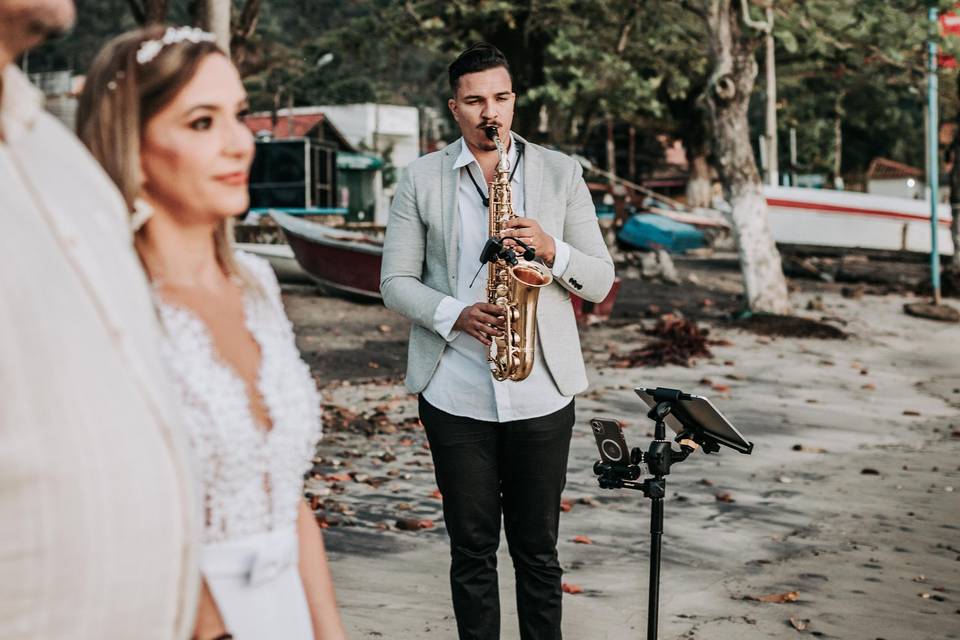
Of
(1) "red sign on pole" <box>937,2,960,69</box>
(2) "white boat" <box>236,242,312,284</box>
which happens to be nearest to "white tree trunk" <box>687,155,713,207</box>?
(2) "white boat" <box>236,242,312,284</box>

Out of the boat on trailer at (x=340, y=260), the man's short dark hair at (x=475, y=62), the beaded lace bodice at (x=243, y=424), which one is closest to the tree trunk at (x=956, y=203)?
the boat on trailer at (x=340, y=260)

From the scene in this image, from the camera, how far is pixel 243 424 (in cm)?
190

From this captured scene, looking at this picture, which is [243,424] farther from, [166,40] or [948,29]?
[948,29]

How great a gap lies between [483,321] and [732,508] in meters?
4.29

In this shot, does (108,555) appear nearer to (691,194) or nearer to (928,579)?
(928,579)

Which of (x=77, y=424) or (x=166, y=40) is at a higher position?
(x=166, y=40)

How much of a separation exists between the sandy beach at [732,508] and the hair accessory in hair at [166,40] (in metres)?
3.66

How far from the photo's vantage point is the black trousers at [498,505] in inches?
159

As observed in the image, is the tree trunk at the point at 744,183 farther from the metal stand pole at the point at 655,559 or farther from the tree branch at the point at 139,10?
the metal stand pole at the point at 655,559

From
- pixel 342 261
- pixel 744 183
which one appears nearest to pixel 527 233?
pixel 744 183

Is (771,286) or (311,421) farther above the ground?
(311,421)

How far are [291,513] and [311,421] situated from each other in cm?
16

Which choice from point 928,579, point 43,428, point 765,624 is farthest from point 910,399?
point 43,428

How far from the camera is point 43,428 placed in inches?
53.9
